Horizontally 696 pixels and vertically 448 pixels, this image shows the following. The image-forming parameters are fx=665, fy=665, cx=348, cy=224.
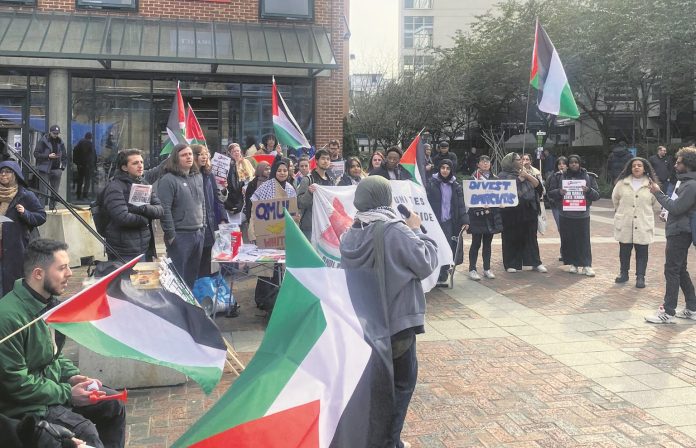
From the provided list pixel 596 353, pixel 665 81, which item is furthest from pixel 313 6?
pixel 665 81

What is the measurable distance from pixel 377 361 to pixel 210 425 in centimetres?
96

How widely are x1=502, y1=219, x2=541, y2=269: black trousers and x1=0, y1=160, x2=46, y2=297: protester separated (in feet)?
22.8

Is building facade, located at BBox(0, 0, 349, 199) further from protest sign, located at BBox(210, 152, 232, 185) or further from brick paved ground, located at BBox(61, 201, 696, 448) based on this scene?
brick paved ground, located at BBox(61, 201, 696, 448)

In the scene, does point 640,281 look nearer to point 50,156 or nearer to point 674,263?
point 674,263

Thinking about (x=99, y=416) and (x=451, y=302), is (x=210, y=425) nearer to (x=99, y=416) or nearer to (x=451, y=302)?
(x=99, y=416)

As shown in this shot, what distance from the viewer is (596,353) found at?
6398 millimetres

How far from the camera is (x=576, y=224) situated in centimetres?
1043

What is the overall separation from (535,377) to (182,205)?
3.85m

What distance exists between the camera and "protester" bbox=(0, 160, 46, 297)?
6.59m

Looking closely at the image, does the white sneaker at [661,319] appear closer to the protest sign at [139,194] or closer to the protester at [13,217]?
the protest sign at [139,194]

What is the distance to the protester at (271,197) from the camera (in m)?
7.63

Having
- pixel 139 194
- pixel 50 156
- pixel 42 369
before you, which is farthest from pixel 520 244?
pixel 50 156

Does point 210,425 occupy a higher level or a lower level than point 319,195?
lower

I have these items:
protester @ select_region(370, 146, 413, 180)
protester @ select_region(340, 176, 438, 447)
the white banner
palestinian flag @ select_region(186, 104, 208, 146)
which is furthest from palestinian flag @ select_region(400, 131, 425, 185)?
protester @ select_region(340, 176, 438, 447)
